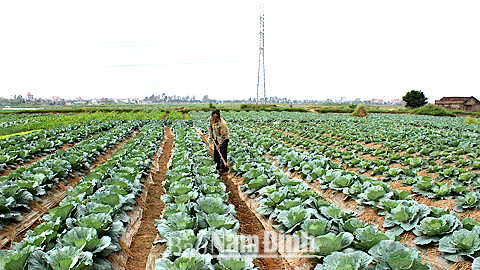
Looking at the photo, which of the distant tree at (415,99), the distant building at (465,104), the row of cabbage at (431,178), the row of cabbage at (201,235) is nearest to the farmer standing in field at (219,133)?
the row of cabbage at (431,178)

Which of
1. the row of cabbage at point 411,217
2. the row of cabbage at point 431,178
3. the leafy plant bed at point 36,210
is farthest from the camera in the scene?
the row of cabbage at point 431,178

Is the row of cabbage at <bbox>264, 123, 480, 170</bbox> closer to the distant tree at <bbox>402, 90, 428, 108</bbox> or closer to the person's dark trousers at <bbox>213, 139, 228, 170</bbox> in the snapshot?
the person's dark trousers at <bbox>213, 139, 228, 170</bbox>

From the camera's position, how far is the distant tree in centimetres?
5184

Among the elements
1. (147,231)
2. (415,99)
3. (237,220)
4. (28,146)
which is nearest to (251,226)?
(237,220)

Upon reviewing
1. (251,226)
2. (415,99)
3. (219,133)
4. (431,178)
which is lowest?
(251,226)

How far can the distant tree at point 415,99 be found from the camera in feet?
170

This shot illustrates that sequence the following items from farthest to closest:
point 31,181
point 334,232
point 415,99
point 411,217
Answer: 1. point 415,99
2. point 31,181
3. point 411,217
4. point 334,232

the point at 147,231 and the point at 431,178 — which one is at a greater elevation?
the point at 431,178

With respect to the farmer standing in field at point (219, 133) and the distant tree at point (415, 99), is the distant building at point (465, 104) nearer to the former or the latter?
the distant tree at point (415, 99)

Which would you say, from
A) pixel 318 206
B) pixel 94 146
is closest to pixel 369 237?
pixel 318 206

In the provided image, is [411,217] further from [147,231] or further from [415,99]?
[415,99]

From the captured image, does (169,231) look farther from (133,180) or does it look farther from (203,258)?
(133,180)

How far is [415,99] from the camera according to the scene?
5238cm

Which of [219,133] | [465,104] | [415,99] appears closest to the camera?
[219,133]
